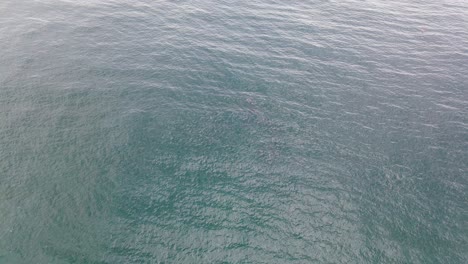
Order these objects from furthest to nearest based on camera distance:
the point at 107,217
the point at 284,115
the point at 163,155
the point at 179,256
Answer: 1. the point at 284,115
2. the point at 163,155
3. the point at 107,217
4. the point at 179,256

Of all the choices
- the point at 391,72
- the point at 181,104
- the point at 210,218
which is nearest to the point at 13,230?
the point at 210,218

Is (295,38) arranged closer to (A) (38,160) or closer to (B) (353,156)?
(B) (353,156)

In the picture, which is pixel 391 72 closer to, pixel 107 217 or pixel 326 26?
pixel 326 26

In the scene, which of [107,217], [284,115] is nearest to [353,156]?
[284,115]

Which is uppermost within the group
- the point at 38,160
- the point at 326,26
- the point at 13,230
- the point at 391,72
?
the point at 326,26

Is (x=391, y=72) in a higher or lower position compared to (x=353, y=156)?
higher

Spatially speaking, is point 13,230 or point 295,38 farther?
point 295,38

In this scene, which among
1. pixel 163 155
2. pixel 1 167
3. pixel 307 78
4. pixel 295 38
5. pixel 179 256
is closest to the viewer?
pixel 179 256
